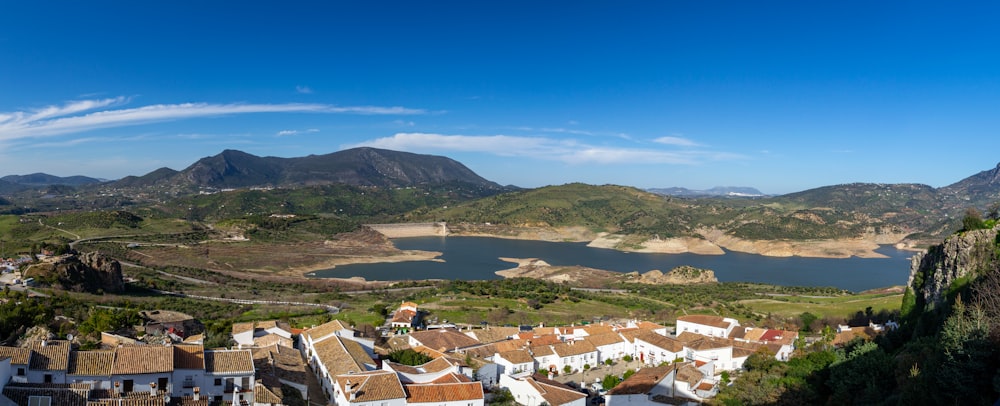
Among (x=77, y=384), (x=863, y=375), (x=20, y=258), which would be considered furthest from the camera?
(x=20, y=258)

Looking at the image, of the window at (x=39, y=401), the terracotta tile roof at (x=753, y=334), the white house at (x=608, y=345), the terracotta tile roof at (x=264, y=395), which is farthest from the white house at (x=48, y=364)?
the terracotta tile roof at (x=753, y=334)

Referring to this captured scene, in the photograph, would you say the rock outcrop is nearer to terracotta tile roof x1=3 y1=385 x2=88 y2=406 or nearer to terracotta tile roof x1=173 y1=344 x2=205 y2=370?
terracotta tile roof x1=173 y1=344 x2=205 y2=370

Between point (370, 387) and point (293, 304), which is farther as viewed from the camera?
point (293, 304)

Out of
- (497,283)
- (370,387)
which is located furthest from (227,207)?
(370,387)

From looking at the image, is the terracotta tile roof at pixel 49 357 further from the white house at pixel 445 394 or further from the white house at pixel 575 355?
the white house at pixel 575 355

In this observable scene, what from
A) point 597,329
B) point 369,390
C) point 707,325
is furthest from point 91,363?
point 707,325

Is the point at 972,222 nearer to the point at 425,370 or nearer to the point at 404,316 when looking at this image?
the point at 425,370

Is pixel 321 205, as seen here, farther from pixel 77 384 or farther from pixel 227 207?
pixel 77 384
